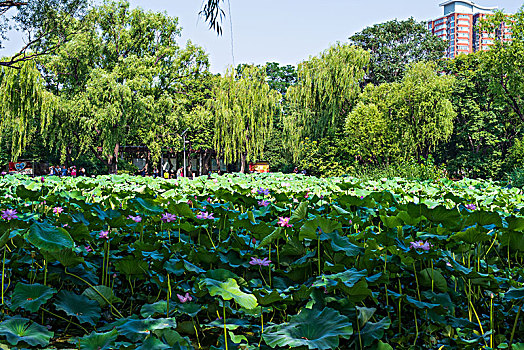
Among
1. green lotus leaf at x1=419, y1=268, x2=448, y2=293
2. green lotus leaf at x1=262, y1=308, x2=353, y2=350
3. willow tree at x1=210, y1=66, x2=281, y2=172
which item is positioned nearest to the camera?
green lotus leaf at x1=262, y1=308, x2=353, y2=350

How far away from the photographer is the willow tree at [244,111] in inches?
934

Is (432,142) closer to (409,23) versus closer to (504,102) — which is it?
(504,102)

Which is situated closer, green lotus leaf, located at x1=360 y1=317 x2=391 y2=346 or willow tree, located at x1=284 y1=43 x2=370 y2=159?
green lotus leaf, located at x1=360 y1=317 x2=391 y2=346

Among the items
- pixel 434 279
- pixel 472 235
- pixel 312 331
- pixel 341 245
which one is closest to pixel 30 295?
pixel 312 331

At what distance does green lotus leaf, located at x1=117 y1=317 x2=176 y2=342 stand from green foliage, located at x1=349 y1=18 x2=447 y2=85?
33.8m

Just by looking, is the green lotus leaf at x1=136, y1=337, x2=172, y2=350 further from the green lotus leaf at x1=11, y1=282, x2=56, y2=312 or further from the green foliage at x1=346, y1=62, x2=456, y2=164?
the green foliage at x1=346, y1=62, x2=456, y2=164

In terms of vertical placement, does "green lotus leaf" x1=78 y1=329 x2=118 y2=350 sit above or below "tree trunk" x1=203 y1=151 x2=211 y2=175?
below

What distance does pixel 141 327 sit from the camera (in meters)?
1.55

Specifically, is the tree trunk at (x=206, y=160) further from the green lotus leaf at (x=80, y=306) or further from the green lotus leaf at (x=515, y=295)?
the green lotus leaf at (x=515, y=295)

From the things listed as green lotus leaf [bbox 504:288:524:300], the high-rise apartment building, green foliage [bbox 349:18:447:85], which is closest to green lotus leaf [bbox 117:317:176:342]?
green lotus leaf [bbox 504:288:524:300]

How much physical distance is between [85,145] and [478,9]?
442 feet

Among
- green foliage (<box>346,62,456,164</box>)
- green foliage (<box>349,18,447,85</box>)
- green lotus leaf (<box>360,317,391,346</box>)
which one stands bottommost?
green lotus leaf (<box>360,317,391,346</box>)

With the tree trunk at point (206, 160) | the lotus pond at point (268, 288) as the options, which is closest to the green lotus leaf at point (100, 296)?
the lotus pond at point (268, 288)

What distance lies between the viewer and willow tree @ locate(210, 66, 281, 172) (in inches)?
934
